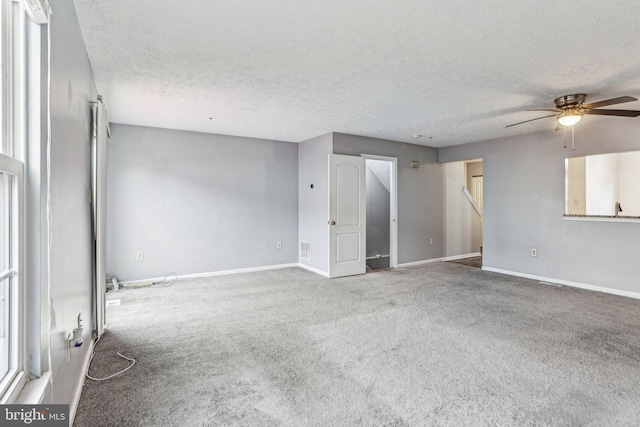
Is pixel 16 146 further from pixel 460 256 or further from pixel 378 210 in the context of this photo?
pixel 460 256

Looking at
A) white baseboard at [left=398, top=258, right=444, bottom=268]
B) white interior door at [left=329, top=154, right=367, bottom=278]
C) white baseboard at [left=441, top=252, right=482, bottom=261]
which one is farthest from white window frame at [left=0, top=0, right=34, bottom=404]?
white baseboard at [left=441, top=252, right=482, bottom=261]

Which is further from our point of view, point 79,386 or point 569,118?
point 569,118

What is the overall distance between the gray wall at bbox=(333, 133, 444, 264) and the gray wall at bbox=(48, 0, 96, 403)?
13.6 feet

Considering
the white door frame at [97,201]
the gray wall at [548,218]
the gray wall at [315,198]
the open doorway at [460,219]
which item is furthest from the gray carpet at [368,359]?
the open doorway at [460,219]

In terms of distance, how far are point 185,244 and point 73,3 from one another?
12.2 feet

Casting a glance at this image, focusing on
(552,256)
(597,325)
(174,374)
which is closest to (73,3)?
(174,374)

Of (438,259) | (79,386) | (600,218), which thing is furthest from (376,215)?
(79,386)

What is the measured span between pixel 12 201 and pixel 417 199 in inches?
235

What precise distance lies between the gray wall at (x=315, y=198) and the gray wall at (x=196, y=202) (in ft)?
0.62

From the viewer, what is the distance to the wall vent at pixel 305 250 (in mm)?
5762

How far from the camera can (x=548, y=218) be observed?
495 centimetres

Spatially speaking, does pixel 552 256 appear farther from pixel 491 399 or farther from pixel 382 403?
pixel 382 403

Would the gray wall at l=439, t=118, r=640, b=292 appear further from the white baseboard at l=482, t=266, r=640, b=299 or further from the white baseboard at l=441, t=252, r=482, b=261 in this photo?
the white baseboard at l=441, t=252, r=482, b=261

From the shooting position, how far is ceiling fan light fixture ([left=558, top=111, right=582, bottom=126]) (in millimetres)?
3361
